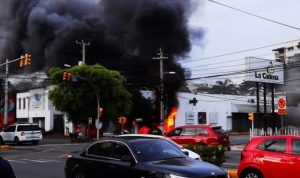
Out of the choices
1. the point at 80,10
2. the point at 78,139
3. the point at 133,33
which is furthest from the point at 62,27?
the point at 78,139

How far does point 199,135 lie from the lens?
23.6 m

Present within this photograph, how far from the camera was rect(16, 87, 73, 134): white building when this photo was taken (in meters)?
71.8

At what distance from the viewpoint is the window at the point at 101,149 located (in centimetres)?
1040

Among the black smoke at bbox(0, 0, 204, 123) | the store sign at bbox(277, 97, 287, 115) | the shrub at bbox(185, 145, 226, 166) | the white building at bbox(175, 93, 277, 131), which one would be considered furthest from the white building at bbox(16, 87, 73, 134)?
the shrub at bbox(185, 145, 226, 166)

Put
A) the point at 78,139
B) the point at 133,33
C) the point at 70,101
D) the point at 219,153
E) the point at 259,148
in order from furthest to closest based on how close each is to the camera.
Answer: the point at 133,33
the point at 70,101
the point at 78,139
the point at 219,153
the point at 259,148

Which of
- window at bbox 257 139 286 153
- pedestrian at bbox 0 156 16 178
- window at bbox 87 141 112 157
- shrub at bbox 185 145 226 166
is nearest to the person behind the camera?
pedestrian at bbox 0 156 16 178

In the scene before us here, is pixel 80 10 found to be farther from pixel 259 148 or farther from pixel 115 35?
pixel 259 148

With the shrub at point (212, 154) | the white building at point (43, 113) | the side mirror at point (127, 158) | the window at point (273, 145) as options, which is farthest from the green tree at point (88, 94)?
the side mirror at point (127, 158)

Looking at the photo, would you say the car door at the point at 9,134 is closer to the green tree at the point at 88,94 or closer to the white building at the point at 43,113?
the green tree at the point at 88,94

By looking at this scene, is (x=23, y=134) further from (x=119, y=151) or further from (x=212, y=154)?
(x=119, y=151)

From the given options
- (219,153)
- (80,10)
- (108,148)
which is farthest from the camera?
(80,10)

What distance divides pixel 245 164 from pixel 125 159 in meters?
3.47

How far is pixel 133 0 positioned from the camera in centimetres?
7406

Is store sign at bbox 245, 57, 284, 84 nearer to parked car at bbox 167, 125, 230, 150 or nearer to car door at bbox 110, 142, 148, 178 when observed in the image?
parked car at bbox 167, 125, 230, 150
